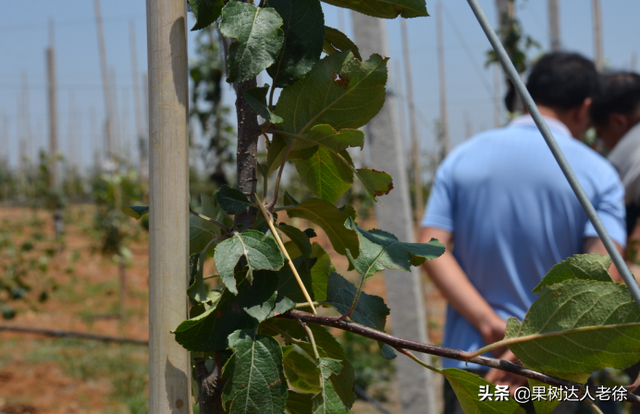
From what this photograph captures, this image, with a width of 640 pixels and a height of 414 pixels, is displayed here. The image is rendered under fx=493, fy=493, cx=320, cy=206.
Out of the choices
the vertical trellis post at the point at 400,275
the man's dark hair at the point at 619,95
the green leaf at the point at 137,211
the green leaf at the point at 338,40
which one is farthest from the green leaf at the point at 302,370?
the man's dark hair at the point at 619,95

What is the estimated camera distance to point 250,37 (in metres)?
0.44

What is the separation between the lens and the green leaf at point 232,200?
48cm

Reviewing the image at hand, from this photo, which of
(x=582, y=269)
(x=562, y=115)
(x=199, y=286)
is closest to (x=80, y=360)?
(x=562, y=115)

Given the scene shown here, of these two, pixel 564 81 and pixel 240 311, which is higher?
pixel 564 81

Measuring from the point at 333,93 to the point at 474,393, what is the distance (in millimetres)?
329

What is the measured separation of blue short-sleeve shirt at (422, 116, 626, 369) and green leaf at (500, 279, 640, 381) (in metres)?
1.05

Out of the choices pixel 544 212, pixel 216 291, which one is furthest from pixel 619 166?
pixel 216 291

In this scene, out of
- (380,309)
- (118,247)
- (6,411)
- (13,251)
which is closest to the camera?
(380,309)

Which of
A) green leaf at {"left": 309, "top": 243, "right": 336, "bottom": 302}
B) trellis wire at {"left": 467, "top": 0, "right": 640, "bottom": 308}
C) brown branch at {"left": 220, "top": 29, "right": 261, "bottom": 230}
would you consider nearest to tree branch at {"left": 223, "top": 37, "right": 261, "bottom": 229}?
brown branch at {"left": 220, "top": 29, "right": 261, "bottom": 230}

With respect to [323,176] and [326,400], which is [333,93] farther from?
[326,400]

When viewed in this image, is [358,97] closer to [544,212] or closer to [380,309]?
[380,309]

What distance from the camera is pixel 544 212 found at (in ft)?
4.83

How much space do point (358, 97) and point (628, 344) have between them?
33 centimetres

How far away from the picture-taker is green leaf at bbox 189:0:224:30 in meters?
0.45
